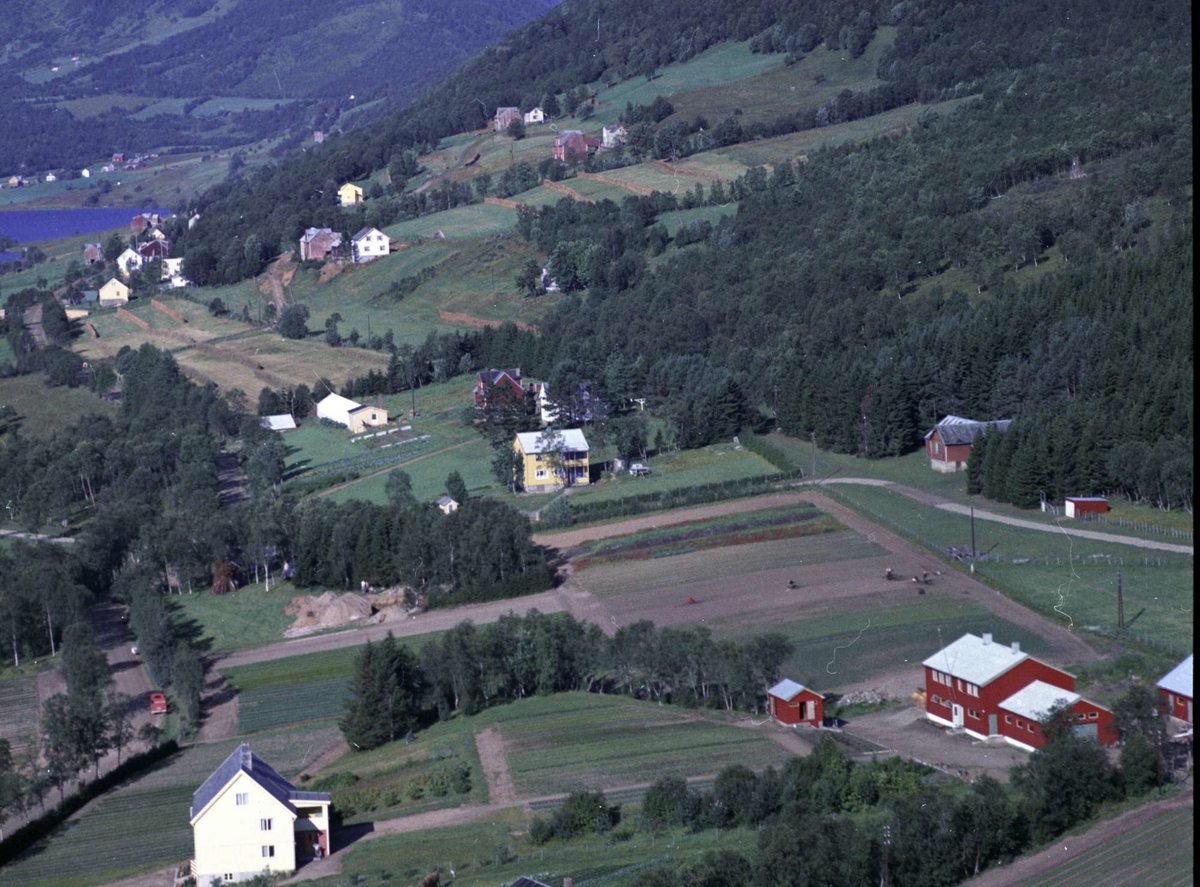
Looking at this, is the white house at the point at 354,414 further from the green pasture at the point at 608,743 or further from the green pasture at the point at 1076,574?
the green pasture at the point at 608,743

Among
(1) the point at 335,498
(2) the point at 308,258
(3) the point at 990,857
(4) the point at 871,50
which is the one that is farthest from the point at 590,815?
(4) the point at 871,50

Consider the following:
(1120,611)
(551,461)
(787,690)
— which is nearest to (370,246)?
(551,461)

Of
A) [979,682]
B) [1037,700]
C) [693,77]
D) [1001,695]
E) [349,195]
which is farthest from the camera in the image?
[693,77]

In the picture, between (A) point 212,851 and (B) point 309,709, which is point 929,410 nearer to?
(B) point 309,709

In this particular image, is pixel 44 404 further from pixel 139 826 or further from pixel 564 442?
pixel 139 826

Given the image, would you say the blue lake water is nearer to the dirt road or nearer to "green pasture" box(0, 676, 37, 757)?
"green pasture" box(0, 676, 37, 757)

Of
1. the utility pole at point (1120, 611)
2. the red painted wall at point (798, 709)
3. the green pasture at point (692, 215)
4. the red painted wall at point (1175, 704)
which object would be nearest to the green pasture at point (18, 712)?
the red painted wall at point (798, 709)

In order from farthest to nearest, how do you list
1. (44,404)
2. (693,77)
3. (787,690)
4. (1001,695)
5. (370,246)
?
(693,77)
(370,246)
(44,404)
(787,690)
(1001,695)
